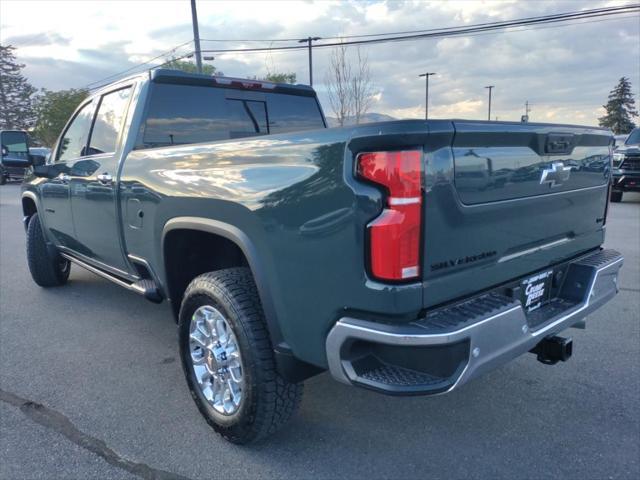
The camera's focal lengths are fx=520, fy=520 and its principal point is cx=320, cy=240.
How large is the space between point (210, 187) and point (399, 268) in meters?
1.17

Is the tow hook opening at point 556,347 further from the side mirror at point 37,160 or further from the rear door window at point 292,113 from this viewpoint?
the side mirror at point 37,160

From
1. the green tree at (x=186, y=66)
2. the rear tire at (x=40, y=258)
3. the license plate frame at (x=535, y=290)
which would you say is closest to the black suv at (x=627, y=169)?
the license plate frame at (x=535, y=290)

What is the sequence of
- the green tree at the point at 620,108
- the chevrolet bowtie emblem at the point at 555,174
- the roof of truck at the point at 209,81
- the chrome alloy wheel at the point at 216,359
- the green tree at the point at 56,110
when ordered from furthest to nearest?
the green tree at the point at 620,108 < the green tree at the point at 56,110 < the roof of truck at the point at 209,81 < the chrome alloy wheel at the point at 216,359 < the chevrolet bowtie emblem at the point at 555,174

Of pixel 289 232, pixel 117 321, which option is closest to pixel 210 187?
pixel 289 232

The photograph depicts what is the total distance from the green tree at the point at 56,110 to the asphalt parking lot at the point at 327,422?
1776 inches

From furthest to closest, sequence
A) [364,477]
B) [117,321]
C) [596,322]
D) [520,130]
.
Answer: [117,321], [596,322], [364,477], [520,130]

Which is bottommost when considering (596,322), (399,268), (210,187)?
(596,322)

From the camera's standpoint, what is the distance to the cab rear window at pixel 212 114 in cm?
373

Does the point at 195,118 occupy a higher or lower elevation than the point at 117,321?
higher

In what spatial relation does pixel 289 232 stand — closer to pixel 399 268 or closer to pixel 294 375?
pixel 399 268

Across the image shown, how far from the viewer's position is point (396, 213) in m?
1.91

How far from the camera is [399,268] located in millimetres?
1938

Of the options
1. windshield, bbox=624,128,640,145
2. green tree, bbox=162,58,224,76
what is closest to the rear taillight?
windshield, bbox=624,128,640,145

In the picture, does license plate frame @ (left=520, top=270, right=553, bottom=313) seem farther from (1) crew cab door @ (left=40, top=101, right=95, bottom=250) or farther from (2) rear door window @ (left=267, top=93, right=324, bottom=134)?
(1) crew cab door @ (left=40, top=101, right=95, bottom=250)
